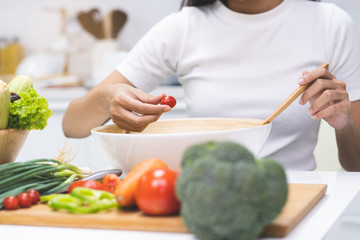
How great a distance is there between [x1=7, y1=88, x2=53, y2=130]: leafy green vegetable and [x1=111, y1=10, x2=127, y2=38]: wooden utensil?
7.38ft

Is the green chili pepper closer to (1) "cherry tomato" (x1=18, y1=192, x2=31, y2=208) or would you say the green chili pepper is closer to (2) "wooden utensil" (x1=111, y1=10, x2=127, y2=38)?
(1) "cherry tomato" (x1=18, y1=192, x2=31, y2=208)

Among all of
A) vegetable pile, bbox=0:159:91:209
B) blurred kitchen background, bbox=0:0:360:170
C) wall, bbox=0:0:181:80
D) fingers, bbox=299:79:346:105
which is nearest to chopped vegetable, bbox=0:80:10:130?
vegetable pile, bbox=0:159:91:209

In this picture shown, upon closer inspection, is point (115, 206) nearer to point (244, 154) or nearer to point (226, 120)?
point (244, 154)

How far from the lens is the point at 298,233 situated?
0.69 metres

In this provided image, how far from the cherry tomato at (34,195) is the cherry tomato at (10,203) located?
0.08 ft

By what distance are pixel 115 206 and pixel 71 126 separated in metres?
0.86

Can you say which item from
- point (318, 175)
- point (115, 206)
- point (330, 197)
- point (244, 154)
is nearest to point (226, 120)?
point (318, 175)

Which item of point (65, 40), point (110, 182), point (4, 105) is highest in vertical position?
point (4, 105)

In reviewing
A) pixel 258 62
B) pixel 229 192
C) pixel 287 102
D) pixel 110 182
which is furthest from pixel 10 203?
pixel 258 62

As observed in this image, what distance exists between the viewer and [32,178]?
2.97 feet

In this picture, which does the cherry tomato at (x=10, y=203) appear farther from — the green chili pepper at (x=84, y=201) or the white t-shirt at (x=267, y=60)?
the white t-shirt at (x=267, y=60)

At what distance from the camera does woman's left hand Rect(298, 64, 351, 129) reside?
1114 mm

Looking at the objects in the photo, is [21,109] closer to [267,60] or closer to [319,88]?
[319,88]

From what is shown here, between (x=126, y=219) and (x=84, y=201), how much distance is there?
90 millimetres
